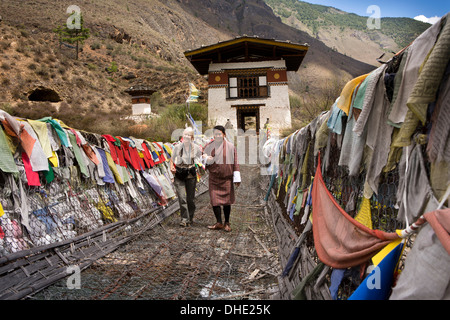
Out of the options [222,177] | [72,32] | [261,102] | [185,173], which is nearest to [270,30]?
[72,32]

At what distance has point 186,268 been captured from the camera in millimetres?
3453

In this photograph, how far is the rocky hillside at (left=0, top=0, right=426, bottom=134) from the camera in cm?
2461

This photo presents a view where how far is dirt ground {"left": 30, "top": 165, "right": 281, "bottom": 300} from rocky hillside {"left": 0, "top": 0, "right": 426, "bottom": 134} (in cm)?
1380

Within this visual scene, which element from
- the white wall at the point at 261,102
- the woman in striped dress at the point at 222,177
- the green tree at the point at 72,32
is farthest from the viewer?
the green tree at the point at 72,32

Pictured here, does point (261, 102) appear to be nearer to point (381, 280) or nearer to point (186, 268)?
point (186, 268)

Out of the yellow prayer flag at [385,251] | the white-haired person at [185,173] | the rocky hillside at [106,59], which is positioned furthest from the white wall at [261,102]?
the yellow prayer flag at [385,251]

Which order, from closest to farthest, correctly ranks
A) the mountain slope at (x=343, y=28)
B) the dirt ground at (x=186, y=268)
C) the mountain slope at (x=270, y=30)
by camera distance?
the dirt ground at (x=186, y=268) → the mountain slope at (x=270, y=30) → the mountain slope at (x=343, y=28)

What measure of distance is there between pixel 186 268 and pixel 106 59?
4547 cm

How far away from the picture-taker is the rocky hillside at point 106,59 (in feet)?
80.7

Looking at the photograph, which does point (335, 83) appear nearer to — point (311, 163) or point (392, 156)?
point (311, 163)

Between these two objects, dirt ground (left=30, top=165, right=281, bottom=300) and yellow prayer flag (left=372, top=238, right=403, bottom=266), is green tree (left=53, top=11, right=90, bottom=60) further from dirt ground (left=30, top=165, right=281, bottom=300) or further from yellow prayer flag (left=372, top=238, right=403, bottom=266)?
yellow prayer flag (left=372, top=238, right=403, bottom=266)

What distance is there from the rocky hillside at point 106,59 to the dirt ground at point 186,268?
45.3 ft

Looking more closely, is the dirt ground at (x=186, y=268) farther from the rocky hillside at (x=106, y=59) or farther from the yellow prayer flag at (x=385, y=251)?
the rocky hillside at (x=106, y=59)

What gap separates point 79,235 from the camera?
414 centimetres
